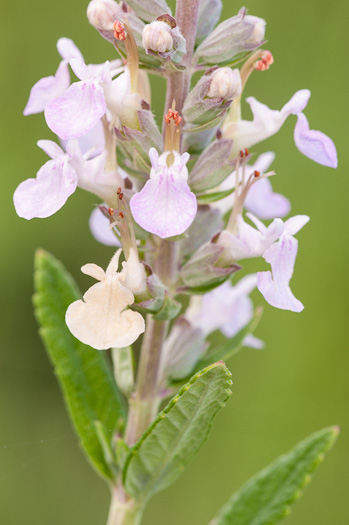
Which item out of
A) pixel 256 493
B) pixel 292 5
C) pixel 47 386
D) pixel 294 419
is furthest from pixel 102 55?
pixel 256 493

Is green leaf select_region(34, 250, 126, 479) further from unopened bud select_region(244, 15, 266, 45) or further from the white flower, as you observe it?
unopened bud select_region(244, 15, 266, 45)

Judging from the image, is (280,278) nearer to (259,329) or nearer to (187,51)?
(187,51)

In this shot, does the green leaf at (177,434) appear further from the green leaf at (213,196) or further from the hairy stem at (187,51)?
the hairy stem at (187,51)

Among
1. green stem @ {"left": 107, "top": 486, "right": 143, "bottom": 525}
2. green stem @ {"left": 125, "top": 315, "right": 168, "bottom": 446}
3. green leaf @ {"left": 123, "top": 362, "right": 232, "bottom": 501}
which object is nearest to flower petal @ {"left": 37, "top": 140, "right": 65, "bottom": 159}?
green stem @ {"left": 125, "top": 315, "right": 168, "bottom": 446}

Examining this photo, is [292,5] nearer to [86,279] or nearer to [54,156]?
[86,279]

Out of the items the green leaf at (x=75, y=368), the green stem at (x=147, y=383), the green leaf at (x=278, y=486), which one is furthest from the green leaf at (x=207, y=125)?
the green leaf at (x=278, y=486)
